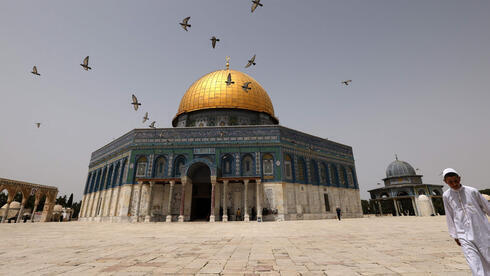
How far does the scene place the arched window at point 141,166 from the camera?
829 inches

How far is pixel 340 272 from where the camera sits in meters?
3.03

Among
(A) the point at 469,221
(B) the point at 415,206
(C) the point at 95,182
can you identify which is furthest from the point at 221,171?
(B) the point at 415,206

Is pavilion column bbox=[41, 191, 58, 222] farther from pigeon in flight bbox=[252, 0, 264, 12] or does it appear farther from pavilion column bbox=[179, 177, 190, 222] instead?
pigeon in flight bbox=[252, 0, 264, 12]

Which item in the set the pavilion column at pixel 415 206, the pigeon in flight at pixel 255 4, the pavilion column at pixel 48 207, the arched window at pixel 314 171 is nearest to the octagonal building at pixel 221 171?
the arched window at pixel 314 171

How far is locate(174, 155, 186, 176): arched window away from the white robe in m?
19.8

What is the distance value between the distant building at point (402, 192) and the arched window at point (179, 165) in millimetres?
31624

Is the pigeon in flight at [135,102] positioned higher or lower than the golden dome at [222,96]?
lower

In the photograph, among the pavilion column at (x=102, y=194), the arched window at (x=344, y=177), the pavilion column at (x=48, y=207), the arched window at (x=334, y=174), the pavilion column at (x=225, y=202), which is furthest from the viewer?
the arched window at (x=344, y=177)

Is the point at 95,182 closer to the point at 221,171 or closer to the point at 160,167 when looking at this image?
the point at 160,167

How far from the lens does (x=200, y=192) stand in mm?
20953

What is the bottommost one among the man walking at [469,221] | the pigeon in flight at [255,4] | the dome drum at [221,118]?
the man walking at [469,221]

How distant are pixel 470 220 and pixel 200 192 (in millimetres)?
19864

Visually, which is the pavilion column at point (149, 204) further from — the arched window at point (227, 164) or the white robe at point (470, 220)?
the white robe at point (470, 220)

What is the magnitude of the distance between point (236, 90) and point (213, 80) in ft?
10.3
